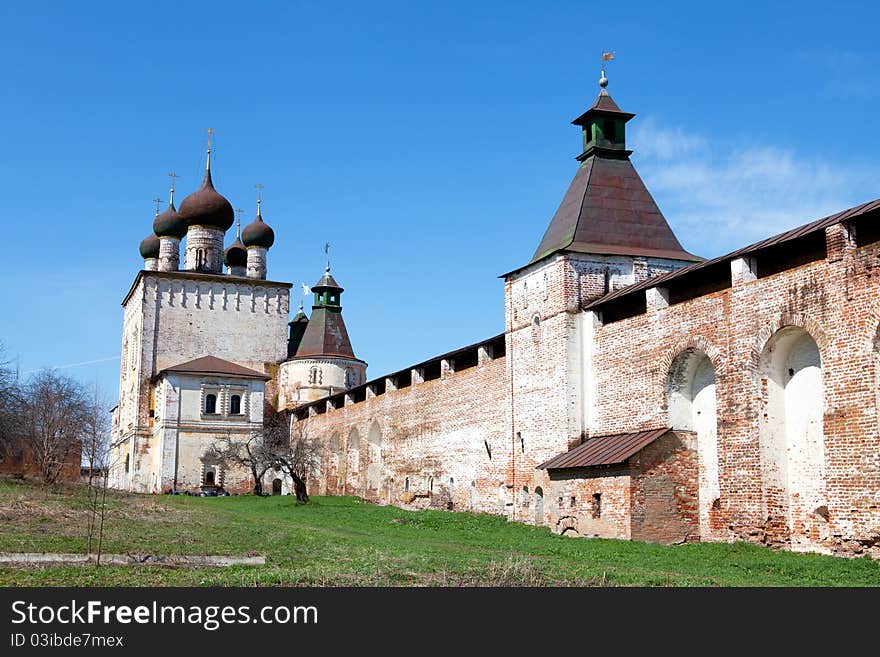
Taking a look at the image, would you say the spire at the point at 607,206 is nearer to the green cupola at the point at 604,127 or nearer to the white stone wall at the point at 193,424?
the green cupola at the point at 604,127

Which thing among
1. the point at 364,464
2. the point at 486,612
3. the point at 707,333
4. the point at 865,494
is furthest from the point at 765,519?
the point at 364,464

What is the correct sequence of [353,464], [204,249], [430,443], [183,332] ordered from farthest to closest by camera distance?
1. [204,249]
2. [183,332]
3. [353,464]
4. [430,443]

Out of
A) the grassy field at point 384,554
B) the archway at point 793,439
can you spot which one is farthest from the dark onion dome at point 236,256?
the archway at point 793,439

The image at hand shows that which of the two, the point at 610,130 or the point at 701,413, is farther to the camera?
the point at 610,130

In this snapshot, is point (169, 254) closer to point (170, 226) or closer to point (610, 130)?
point (170, 226)

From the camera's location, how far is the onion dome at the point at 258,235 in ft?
160

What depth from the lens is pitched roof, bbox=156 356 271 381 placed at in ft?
140

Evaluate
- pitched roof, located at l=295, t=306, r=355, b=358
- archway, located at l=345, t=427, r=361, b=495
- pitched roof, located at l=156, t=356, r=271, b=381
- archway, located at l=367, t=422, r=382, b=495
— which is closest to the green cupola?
archway, located at l=367, t=422, r=382, b=495

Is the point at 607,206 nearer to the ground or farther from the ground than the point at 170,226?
nearer to the ground

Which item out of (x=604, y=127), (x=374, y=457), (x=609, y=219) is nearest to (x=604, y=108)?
(x=604, y=127)

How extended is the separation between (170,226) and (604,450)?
111 ft

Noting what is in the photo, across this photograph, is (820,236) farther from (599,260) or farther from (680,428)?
(599,260)

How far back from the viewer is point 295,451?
34125mm

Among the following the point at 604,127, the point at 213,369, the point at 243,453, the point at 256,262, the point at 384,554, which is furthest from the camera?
the point at 256,262
